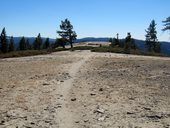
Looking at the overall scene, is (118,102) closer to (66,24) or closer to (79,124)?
(79,124)

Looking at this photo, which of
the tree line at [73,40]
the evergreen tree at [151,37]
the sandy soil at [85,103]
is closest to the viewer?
the sandy soil at [85,103]

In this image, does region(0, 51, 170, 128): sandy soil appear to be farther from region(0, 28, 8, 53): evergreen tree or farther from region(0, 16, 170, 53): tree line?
region(0, 28, 8, 53): evergreen tree

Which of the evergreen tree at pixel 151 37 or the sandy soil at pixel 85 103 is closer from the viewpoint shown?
the sandy soil at pixel 85 103

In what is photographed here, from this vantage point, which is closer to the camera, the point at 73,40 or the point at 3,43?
the point at 73,40

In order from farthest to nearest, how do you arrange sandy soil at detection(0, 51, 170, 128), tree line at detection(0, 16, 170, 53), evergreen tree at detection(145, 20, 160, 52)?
evergreen tree at detection(145, 20, 160, 52) < tree line at detection(0, 16, 170, 53) < sandy soil at detection(0, 51, 170, 128)

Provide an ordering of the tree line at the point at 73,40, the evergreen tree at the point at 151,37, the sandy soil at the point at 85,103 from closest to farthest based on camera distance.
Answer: the sandy soil at the point at 85,103 < the tree line at the point at 73,40 < the evergreen tree at the point at 151,37

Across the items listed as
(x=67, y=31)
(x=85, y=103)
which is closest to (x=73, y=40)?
(x=67, y=31)

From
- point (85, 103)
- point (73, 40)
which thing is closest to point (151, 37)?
point (73, 40)

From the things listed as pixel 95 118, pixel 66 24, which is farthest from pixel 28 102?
pixel 66 24

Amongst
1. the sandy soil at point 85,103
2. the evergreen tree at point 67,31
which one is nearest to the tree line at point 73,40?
the evergreen tree at point 67,31

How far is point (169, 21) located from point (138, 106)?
40.7 metres

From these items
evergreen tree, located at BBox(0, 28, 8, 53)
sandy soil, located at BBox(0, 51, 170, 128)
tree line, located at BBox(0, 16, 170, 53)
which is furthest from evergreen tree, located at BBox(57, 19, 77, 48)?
sandy soil, located at BBox(0, 51, 170, 128)

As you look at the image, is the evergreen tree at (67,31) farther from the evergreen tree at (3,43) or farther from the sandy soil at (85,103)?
the sandy soil at (85,103)

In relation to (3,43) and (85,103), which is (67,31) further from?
(85,103)
